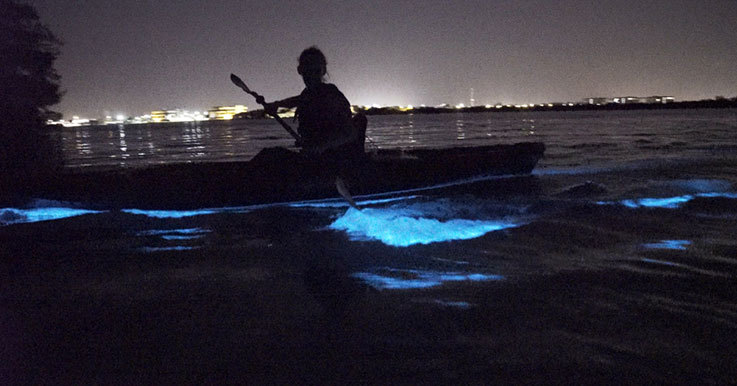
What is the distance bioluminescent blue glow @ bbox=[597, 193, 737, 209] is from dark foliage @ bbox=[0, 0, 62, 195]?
2019 cm

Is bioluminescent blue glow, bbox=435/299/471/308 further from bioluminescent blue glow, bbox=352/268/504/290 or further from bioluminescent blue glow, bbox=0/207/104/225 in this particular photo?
bioluminescent blue glow, bbox=0/207/104/225

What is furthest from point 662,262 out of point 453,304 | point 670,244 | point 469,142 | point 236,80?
point 469,142

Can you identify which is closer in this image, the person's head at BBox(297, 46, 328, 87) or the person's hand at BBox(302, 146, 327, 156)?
the person's head at BBox(297, 46, 328, 87)

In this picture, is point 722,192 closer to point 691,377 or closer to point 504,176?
point 504,176

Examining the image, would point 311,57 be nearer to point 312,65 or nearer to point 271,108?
point 312,65

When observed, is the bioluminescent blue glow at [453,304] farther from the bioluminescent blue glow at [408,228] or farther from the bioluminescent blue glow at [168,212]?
the bioluminescent blue glow at [168,212]

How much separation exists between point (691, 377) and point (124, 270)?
461cm

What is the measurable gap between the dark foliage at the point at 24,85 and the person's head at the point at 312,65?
1702 centimetres

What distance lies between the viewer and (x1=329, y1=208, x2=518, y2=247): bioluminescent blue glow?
5625mm

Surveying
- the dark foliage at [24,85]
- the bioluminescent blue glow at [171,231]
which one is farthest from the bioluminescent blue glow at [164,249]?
the dark foliage at [24,85]

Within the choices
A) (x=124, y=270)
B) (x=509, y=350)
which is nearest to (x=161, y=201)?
(x=124, y=270)

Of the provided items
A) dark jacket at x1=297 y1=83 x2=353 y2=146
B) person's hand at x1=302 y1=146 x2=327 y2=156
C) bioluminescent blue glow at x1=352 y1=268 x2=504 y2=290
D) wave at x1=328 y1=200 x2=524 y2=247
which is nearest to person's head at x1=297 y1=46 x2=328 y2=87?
dark jacket at x1=297 y1=83 x2=353 y2=146

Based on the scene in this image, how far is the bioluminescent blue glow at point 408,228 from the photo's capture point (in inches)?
221

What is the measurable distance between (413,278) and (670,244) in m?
2.96
